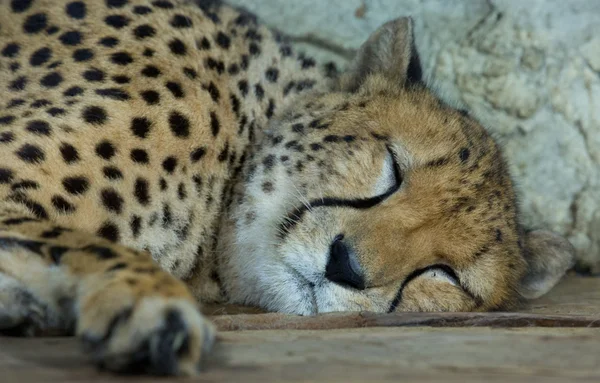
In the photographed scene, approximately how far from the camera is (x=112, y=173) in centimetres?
227

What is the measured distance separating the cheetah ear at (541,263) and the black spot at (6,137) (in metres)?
1.62

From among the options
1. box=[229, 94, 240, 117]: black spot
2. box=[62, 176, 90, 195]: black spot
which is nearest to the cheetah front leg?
box=[62, 176, 90, 195]: black spot

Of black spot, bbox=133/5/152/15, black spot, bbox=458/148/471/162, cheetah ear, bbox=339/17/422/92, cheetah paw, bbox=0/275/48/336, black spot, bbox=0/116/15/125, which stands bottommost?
cheetah paw, bbox=0/275/48/336

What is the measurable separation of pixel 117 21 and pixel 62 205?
27.5 inches

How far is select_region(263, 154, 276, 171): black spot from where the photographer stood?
260 cm

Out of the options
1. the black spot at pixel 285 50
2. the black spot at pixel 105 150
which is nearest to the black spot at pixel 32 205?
the black spot at pixel 105 150

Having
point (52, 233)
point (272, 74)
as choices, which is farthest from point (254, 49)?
point (52, 233)

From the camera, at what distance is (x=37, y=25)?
2625 mm

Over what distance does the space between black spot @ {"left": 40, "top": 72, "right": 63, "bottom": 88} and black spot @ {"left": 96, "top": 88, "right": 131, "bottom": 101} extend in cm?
13

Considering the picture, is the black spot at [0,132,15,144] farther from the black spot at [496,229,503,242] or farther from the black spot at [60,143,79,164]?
A: the black spot at [496,229,503,242]

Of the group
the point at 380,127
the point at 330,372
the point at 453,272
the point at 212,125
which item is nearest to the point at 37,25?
the point at 212,125

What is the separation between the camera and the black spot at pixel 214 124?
2.54m

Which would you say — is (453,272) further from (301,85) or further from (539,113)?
(539,113)

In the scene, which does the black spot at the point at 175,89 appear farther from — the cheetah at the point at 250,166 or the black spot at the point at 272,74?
the black spot at the point at 272,74
